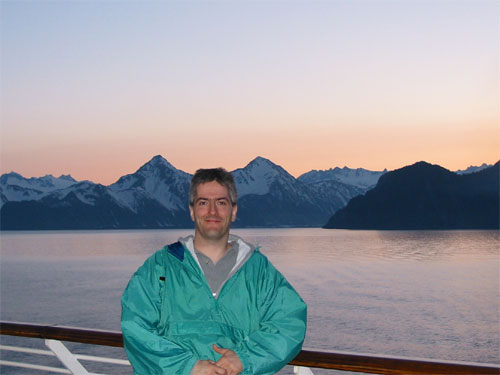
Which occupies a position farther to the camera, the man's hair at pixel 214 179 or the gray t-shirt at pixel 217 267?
the man's hair at pixel 214 179

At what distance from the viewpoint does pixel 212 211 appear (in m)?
1.96

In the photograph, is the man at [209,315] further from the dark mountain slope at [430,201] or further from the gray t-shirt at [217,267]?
the dark mountain slope at [430,201]

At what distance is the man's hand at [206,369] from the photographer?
1.71 m

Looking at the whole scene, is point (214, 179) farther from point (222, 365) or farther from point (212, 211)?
→ point (222, 365)

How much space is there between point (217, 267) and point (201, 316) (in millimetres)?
188

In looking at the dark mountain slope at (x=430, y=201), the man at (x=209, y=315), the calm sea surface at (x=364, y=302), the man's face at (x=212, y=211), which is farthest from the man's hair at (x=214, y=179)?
the dark mountain slope at (x=430, y=201)

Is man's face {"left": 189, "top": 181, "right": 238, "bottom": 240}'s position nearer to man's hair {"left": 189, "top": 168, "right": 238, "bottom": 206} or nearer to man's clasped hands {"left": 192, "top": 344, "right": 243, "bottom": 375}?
man's hair {"left": 189, "top": 168, "right": 238, "bottom": 206}

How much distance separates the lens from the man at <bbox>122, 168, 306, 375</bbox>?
1743 mm

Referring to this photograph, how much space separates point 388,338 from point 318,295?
39.6 feet

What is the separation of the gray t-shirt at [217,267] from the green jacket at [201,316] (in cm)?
5

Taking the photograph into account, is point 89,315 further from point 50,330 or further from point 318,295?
point 50,330

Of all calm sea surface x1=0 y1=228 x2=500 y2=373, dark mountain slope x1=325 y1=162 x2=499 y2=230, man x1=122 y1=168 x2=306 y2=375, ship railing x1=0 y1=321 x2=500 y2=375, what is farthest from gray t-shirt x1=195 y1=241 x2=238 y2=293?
dark mountain slope x1=325 y1=162 x2=499 y2=230

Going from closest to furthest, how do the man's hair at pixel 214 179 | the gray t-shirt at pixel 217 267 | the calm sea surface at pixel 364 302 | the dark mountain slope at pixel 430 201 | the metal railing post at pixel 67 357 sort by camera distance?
the gray t-shirt at pixel 217 267 → the man's hair at pixel 214 179 → the metal railing post at pixel 67 357 → the calm sea surface at pixel 364 302 → the dark mountain slope at pixel 430 201

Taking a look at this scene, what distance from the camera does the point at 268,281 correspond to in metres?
1.88
